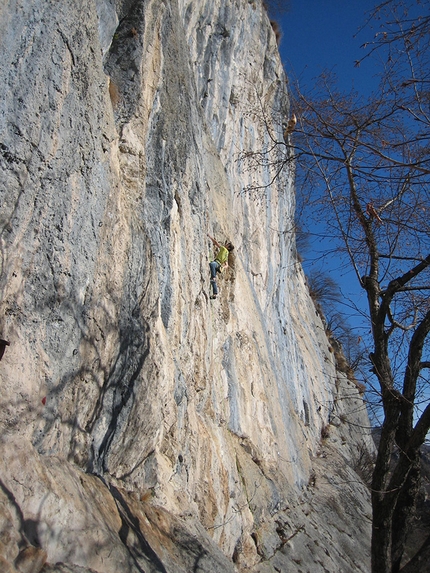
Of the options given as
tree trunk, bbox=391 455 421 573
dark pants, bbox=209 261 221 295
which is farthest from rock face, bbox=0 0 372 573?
tree trunk, bbox=391 455 421 573

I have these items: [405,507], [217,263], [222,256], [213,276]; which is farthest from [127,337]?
[222,256]

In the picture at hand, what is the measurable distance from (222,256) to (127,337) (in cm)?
451

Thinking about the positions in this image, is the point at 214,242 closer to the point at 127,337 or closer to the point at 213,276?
the point at 213,276

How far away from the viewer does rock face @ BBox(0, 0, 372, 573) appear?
177 inches

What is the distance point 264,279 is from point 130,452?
966cm

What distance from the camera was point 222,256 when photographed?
1012 centimetres

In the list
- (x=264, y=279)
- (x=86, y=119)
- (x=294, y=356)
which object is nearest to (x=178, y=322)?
(x=86, y=119)

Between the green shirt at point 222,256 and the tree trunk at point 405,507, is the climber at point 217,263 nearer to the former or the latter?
the green shirt at point 222,256

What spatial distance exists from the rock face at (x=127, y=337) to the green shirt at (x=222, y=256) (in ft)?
0.54

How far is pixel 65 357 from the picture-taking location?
5047mm

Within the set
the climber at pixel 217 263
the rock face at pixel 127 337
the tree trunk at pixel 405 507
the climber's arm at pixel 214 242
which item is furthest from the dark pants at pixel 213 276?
the tree trunk at pixel 405 507

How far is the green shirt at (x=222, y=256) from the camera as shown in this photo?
10.0 metres

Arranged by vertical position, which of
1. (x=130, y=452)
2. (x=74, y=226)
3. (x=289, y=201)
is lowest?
(x=130, y=452)

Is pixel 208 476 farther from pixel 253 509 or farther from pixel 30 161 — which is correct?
pixel 30 161
